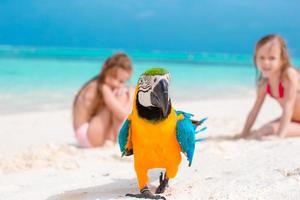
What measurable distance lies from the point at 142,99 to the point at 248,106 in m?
5.36

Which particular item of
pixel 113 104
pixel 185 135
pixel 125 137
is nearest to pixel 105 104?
pixel 113 104

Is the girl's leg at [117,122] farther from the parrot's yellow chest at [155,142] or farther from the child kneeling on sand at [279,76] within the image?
the parrot's yellow chest at [155,142]

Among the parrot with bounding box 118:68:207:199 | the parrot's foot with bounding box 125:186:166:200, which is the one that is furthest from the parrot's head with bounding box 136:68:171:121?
the parrot's foot with bounding box 125:186:166:200

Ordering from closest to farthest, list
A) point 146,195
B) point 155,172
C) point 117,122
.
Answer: point 146,195, point 155,172, point 117,122

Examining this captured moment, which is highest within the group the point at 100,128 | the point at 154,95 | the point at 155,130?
the point at 154,95

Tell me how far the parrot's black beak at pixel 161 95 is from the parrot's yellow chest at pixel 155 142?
0.11m

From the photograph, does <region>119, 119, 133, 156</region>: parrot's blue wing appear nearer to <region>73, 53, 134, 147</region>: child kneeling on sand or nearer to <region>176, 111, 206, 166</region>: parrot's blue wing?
<region>176, 111, 206, 166</region>: parrot's blue wing

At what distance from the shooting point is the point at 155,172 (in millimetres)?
2725

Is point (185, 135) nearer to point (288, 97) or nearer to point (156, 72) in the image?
point (156, 72)

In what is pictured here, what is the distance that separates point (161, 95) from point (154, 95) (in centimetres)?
3

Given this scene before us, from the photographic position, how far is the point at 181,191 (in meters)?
2.21

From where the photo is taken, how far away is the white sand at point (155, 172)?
7.01 ft

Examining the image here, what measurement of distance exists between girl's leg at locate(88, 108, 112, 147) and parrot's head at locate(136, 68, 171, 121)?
2.19m

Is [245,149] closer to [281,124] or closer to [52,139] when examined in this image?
[281,124]
